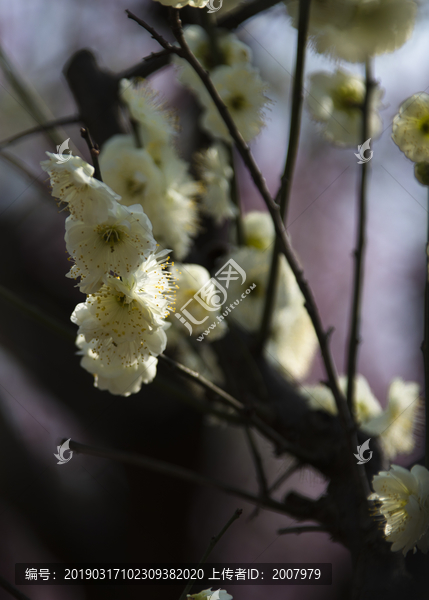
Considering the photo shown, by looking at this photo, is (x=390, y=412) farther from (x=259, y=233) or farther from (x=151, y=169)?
(x=151, y=169)

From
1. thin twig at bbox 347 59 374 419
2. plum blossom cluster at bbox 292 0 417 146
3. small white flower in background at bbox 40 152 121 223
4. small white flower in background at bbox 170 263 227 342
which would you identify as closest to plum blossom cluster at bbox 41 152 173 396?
small white flower in background at bbox 40 152 121 223

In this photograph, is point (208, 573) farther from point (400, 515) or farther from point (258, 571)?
point (400, 515)

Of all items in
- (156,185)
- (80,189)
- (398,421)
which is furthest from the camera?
(398,421)

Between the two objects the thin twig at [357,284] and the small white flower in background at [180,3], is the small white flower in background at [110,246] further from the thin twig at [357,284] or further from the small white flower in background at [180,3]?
the thin twig at [357,284]

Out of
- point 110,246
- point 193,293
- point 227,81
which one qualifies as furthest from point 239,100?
point 110,246

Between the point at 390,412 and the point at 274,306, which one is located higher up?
the point at 274,306

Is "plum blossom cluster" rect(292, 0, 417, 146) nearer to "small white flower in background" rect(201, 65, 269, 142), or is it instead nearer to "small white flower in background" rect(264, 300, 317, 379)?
"small white flower in background" rect(201, 65, 269, 142)

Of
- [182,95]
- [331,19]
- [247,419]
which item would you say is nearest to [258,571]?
[247,419]
